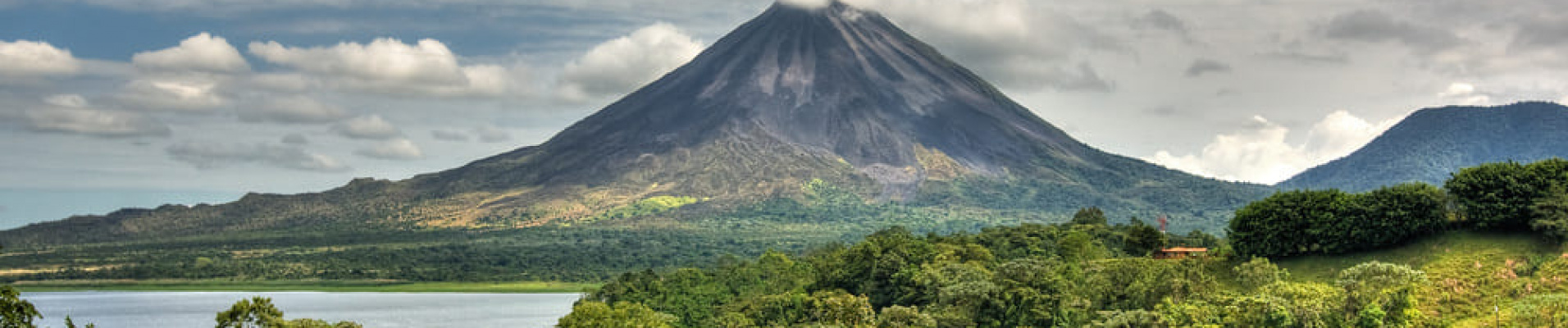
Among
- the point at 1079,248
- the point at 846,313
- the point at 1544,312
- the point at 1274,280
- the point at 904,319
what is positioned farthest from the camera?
the point at 1079,248

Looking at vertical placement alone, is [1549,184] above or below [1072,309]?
above

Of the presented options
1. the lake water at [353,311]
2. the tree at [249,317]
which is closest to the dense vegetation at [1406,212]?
the tree at [249,317]

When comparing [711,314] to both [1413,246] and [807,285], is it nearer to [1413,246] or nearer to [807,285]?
[807,285]

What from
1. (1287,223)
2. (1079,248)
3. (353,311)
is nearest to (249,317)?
(1287,223)

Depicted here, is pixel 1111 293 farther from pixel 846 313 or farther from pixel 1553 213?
pixel 1553 213

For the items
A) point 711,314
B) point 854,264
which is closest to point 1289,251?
point 854,264
